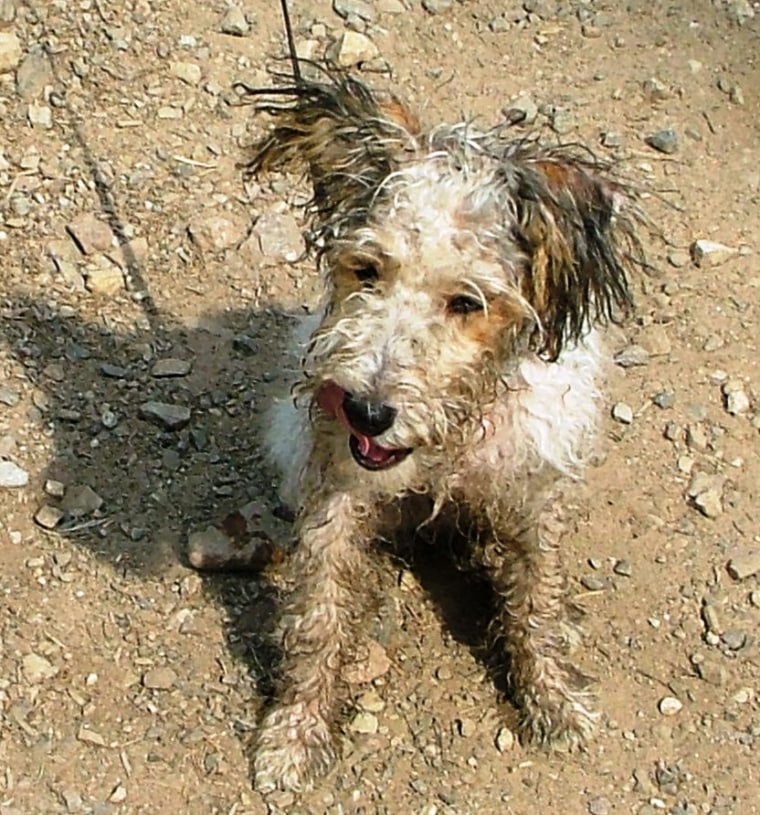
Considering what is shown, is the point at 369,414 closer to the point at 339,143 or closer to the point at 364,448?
the point at 364,448

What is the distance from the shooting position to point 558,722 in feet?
16.4

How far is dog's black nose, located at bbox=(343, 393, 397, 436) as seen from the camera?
3842 mm

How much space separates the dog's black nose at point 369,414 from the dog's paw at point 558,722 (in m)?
1.55

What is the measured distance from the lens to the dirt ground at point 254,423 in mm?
5016

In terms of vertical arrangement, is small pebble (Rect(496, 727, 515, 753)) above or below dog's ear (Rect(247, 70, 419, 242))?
below

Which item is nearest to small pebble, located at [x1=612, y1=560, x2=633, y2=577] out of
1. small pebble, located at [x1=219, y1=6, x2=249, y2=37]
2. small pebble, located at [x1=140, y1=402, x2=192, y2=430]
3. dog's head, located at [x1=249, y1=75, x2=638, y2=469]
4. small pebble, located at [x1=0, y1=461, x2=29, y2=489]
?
dog's head, located at [x1=249, y1=75, x2=638, y2=469]

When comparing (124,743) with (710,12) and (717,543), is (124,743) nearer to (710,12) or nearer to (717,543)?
(717,543)

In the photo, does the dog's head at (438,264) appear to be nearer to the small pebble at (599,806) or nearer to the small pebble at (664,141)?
the small pebble at (599,806)

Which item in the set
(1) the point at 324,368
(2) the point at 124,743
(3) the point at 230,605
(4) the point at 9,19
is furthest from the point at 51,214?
(1) the point at 324,368

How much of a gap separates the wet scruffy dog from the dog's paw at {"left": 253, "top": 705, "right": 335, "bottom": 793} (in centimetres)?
29

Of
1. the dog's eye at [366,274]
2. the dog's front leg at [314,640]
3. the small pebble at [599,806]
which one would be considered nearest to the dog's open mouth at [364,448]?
the dog's eye at [366,274]

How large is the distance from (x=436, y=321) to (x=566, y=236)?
1.30 ft

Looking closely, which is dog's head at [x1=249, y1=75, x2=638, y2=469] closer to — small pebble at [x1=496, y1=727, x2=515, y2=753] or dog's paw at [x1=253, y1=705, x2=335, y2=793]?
dog's paw at [x1=253, y1=705, x2=335, y2=793]

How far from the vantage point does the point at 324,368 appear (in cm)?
397
